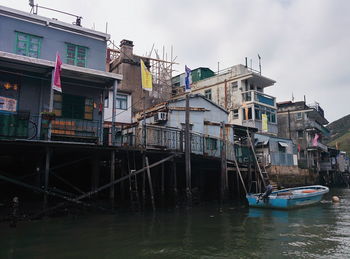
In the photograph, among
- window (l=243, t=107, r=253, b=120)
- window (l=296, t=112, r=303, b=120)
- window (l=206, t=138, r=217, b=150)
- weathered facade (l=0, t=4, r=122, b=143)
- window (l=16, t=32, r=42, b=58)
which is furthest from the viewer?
window (l=296, t=112, r=303, b=120)

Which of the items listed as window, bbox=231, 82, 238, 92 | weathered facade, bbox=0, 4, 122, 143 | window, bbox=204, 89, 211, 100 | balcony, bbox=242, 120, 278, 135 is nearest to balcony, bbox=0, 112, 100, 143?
weathered facade, bbox=0, 4, 122, 143

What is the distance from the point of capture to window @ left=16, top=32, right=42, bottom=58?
683 inches

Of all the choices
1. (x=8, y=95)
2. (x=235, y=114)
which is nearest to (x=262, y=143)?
(x=235, y=114)

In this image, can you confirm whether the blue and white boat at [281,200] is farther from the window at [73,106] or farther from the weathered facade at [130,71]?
the weathered facade at [130,71]

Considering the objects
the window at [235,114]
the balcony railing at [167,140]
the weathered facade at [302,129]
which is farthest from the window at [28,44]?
the weathered facade at [302,129]

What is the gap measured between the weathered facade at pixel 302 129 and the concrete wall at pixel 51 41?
35655mm

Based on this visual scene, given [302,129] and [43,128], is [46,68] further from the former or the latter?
[302,129]

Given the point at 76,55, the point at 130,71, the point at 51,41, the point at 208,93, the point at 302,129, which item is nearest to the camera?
the point at 51,41

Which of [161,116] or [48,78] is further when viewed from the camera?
[161,116]

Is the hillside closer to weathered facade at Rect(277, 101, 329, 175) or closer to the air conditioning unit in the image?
weathered facade at Rect(277, 101, 329, 175)

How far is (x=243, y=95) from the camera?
41812 millimetres

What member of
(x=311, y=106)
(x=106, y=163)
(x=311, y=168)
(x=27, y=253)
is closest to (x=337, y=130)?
(x=311, y=106)

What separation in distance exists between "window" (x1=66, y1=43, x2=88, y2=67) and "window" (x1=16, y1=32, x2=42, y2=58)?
165cm

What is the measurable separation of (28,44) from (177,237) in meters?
13.2
